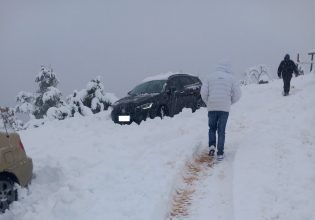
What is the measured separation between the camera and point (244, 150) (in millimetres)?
9336

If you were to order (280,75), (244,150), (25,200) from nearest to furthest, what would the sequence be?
(25,200) < (244,150) < (280,75)

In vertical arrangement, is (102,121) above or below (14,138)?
below

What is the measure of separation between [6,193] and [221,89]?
14.3 feet

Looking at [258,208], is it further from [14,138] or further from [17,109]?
[17,109]

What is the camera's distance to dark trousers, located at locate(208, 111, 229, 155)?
923 centimetres

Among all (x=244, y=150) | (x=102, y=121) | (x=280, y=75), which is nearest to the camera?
(x=244, y=150)

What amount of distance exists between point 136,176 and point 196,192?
0.99 meters

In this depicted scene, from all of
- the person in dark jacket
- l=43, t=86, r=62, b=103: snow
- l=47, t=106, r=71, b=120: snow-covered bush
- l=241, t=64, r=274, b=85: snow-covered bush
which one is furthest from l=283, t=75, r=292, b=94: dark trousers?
l=241, t=64, r=274, b=85: snow-covered bush

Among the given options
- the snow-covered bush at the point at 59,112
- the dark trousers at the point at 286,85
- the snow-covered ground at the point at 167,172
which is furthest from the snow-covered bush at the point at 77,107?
the snow-covered ground at the point at 167,172

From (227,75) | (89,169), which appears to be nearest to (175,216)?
(89,169)

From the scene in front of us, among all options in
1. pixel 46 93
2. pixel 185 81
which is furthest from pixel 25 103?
pixel 185 81

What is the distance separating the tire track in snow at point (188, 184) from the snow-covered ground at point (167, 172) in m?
0.10

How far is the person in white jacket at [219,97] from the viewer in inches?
363

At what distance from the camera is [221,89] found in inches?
365
